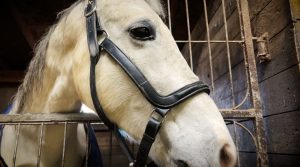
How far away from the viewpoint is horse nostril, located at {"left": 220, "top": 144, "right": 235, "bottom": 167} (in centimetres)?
73

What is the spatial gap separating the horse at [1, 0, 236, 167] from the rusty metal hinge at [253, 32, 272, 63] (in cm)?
81

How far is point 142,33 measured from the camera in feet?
3.18

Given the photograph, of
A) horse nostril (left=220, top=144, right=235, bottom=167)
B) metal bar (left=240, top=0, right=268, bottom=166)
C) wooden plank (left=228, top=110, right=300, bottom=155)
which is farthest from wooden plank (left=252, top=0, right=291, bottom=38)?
horse nostril (left=220, top=144, right=235, bottom=167)

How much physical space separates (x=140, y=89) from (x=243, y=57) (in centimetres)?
129

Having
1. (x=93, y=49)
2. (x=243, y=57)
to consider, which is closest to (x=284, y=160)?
(x=243, y=57)

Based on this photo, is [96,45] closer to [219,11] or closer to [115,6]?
[115,6]

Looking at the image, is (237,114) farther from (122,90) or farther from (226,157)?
(122,90)

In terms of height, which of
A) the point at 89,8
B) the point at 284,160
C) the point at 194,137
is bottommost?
the point at 284,160

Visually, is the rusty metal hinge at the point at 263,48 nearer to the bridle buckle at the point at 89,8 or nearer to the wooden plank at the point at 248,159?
the wooden plank at the point at 248,159

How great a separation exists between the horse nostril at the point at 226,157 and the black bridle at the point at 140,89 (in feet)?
0.66

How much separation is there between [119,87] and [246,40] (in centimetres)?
86

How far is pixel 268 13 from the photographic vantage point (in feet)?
5.21

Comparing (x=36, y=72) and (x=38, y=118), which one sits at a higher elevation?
(x=36, y=72)

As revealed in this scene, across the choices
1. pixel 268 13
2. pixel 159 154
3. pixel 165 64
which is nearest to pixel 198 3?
pixel 268 13
